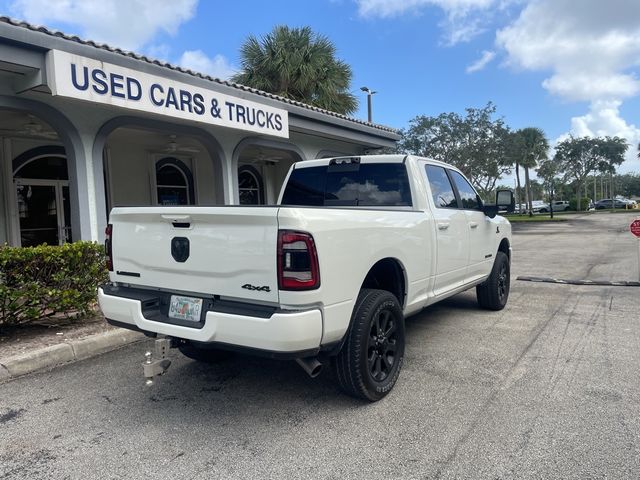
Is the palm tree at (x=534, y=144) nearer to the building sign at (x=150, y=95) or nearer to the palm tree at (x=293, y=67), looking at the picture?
the palm tree at (x=293, y=67)

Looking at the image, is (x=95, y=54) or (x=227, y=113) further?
(x=227, y=113)

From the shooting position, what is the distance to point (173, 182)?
43.2 feet

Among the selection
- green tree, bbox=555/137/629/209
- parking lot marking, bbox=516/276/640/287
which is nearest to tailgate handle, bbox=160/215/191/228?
parking lot marking, bbox=516/276/640/287

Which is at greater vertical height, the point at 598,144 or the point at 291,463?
the point at 598,144

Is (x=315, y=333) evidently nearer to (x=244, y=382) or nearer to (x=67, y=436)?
(x=244, y=382)

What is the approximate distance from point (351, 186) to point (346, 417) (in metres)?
2.32

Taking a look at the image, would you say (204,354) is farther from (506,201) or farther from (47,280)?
(506,201)

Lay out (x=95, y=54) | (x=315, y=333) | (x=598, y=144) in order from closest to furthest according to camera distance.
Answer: (x=315, y=333) < (x=95, y=54) < (x=598, y=144)

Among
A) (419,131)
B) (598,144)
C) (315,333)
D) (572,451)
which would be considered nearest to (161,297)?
(315,333)

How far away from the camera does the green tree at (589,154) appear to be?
5278cm

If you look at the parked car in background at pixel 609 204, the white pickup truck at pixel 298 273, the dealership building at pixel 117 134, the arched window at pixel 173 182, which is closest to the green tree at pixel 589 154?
the parked car in background at pixel 609 204

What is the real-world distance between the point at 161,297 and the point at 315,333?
1.31 m

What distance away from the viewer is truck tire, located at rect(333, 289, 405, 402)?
131 inches

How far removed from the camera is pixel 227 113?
8578mm
